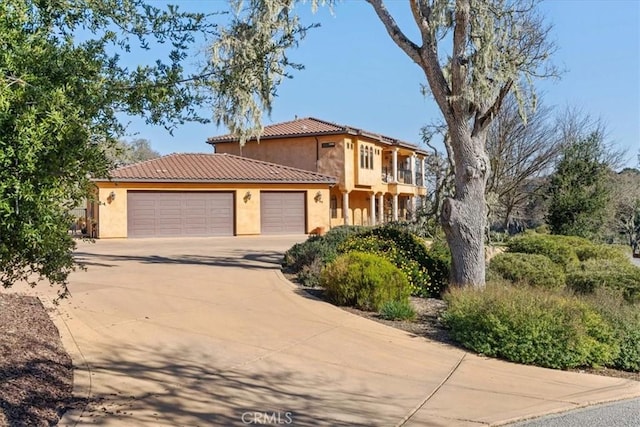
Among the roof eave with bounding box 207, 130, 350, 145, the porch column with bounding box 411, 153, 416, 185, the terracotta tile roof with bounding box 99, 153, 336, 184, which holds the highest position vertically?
the roof eave with bounding box 207, 130, 350, 145

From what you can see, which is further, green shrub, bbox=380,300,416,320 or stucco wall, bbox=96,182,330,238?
stucco wall, bbox=96,182,330,238

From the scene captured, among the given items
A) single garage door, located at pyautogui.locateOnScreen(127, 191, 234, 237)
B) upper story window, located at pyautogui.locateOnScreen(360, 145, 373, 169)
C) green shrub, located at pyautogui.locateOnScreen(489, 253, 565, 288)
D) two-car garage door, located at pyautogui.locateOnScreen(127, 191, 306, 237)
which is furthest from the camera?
upper story window, located at pyautogui.locateOnScreen(360, 145, 373, 169)

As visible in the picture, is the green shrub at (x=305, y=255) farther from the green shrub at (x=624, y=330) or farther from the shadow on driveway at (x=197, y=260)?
the green shrub at (x=624, y=330)

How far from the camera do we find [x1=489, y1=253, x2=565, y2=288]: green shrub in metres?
11.9

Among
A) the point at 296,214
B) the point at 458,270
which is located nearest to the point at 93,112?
the point at 458,270

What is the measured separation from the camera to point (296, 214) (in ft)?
98.3

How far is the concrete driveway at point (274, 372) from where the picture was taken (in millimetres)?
4961

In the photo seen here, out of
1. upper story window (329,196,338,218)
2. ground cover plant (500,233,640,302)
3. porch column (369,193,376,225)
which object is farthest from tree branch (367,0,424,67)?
porch column (369,193,376,225)

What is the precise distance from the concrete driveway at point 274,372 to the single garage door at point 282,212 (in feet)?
63.0

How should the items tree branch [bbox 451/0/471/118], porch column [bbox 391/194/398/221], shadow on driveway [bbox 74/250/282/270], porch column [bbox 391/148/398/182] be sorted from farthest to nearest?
porch column [bbox 391/148/398/182], porch column [bbox 391/194/398/221], shadow on driveway [bbox 74/250/282/270], tree branch [bbox 451/0/471/118]

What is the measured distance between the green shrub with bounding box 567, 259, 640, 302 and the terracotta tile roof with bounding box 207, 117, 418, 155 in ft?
69.3

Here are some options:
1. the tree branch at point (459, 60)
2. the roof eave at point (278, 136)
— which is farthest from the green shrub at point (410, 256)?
the roof eave at point (278, 136)

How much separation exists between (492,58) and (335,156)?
21298 mm

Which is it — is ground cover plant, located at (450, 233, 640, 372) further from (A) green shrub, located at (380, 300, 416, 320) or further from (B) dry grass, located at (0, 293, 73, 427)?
(B) dry grass, located at (0, 293, 73, 427)
